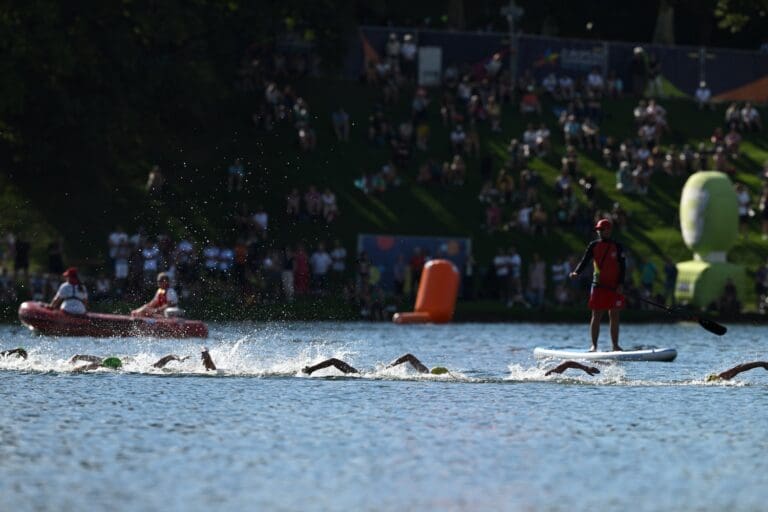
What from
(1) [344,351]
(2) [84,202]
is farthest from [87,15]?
(1) [344,351]

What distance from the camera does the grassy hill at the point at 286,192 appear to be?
170 feet

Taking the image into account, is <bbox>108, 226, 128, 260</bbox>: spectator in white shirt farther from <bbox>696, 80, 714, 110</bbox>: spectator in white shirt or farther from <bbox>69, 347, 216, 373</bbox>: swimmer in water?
<bbox>696, 80, 714, 110</bbox>: spectator in white shirt

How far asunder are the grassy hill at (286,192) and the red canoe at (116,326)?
13593 millimetres

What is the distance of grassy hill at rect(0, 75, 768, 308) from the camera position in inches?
2041

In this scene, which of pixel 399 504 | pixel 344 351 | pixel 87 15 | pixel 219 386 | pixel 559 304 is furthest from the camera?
pixel 87 15

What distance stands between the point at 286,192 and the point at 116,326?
17570 mm

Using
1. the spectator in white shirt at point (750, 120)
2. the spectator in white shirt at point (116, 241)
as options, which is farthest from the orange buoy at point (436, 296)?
the spectator in white shirt at point (750, 120)

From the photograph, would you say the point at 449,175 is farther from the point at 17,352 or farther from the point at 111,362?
the point at 111,362

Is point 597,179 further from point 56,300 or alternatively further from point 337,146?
point 56,300

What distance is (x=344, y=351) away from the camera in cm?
3231

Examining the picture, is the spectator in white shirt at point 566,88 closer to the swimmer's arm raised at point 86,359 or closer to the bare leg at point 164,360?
the bare leg at point 164,360

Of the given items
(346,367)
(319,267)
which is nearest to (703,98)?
(319,267)

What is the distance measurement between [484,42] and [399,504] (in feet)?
164

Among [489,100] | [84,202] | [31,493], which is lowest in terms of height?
[31,493]
